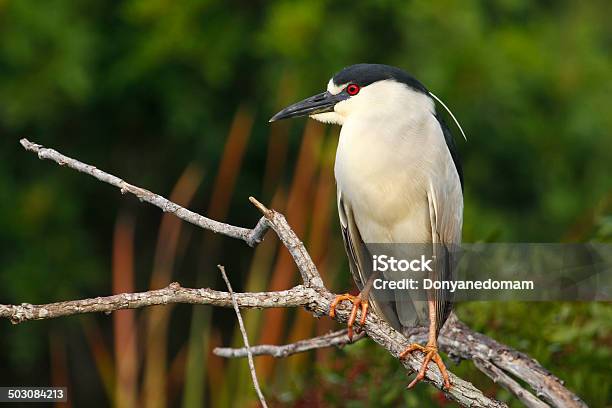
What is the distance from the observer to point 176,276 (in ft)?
20.2

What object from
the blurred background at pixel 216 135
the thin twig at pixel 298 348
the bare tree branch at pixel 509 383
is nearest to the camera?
the bare tree branch at pixel 509 383

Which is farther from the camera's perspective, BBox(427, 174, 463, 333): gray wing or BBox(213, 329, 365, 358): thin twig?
BBox(427, 174, 463, 333): gray wing

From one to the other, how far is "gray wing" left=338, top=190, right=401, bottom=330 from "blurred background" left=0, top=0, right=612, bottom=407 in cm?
107

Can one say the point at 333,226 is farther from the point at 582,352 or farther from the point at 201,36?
the point at 582,352

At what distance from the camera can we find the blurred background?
5219 mm

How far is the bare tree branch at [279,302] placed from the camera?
2.25 metres

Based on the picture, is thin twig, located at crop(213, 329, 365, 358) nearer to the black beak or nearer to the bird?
the bird

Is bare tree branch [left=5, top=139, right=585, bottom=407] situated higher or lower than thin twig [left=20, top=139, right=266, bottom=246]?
lower

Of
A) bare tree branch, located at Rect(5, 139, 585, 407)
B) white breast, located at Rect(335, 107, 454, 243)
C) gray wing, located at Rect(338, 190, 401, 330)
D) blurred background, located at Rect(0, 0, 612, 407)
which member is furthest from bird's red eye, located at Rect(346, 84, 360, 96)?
blurred background, located at Rect(0, 0, 612, 407)

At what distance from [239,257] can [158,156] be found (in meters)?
0.82

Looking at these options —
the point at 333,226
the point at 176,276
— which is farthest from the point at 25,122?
the point at 333,226

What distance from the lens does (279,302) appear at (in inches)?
96.6

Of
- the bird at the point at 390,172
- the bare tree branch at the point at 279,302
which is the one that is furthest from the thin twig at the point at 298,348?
the bare tree branch at the point at 279,302

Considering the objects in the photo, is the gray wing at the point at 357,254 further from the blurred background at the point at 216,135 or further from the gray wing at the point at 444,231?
the blurred background at the point at 216,135
